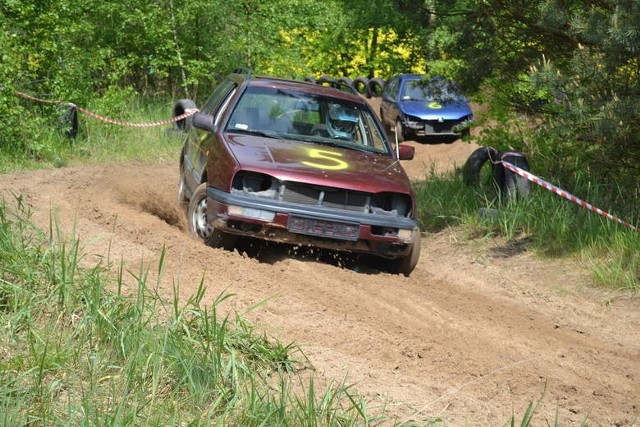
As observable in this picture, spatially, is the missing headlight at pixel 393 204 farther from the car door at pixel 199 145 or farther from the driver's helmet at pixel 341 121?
the car door at pixel 199 145

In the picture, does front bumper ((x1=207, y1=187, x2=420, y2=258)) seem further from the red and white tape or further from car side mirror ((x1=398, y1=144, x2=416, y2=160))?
the red and white tape

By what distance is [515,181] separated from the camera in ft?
41.1

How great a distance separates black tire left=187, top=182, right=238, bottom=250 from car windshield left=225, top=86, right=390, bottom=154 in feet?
2.55

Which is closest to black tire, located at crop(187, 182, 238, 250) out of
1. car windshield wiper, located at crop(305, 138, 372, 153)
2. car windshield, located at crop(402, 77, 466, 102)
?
car windshield wiper, located at crop(305, 138, 372, 153)

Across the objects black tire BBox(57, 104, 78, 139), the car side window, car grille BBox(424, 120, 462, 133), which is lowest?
car grille BBox(424, 120, 462, 133)

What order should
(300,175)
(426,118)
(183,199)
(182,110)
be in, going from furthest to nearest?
(426,118) < (182,110) < (183,199) < (300,175)

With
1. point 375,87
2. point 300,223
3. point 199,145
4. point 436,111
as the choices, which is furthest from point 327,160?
point 375,87

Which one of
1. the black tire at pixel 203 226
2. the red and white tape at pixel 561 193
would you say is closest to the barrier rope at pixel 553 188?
the red and white tape at pixel 561 193

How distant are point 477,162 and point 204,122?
195 inches

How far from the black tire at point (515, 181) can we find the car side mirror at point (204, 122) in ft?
13.3

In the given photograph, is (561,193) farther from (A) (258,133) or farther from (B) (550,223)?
(A) (258,133)

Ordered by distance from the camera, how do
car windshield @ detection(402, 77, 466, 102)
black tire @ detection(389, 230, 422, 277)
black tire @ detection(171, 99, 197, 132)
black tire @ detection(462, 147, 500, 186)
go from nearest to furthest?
black tire @ detection(389, 230, 422, 277), car windshield @ detection(402, 77, 466, 102), black tire @ detection(462, 147, 500, 186), black tire @ detection(171, 99, 197, 132)

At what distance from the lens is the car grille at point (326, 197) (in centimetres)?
896

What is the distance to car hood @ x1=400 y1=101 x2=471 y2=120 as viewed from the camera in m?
22.5
